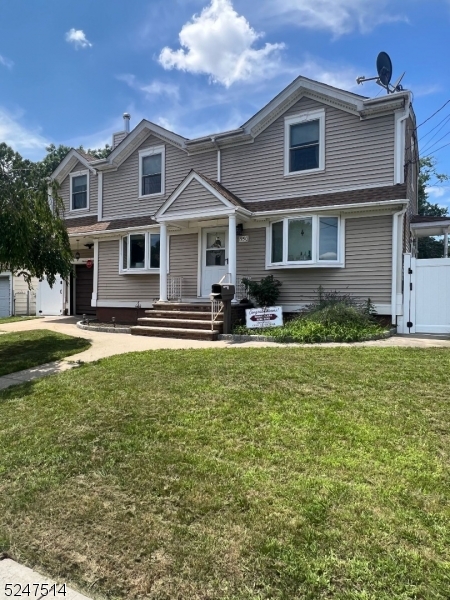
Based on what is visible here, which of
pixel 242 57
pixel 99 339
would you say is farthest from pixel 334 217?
pixel 99 339

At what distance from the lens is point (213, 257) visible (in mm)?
12281

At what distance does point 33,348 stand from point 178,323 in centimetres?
347

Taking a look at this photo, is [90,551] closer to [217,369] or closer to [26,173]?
[217,369]

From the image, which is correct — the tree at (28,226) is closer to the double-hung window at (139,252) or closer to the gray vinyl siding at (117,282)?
the double-hung window at (139,252)

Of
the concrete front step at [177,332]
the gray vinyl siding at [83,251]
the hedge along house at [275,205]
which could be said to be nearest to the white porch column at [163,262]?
the hedge along house at [275,205]

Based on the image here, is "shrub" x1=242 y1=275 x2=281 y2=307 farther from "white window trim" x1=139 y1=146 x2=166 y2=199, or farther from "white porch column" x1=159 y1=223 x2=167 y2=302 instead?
"white window trim" x1=139 y1=146 x2=166 y2=199

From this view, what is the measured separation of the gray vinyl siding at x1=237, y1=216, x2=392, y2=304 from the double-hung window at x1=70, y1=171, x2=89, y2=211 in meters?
9.28

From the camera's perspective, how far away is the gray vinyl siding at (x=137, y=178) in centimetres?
1270

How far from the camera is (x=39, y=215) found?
27.8 ft

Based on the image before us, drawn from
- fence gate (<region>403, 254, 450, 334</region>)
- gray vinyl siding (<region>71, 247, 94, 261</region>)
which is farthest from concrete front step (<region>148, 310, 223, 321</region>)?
gray vinyl siding (<region>71, 247, 94, 261</region>)

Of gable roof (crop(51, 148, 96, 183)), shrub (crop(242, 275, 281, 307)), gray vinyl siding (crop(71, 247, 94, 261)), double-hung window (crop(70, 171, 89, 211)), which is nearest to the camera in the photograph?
shrub (crop(242, 275, 281, 307))

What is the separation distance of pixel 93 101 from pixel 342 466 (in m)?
15.4

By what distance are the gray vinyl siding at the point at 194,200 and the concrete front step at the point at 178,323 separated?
10.9 ft

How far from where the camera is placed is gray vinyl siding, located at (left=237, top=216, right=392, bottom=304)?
32.0 feet
